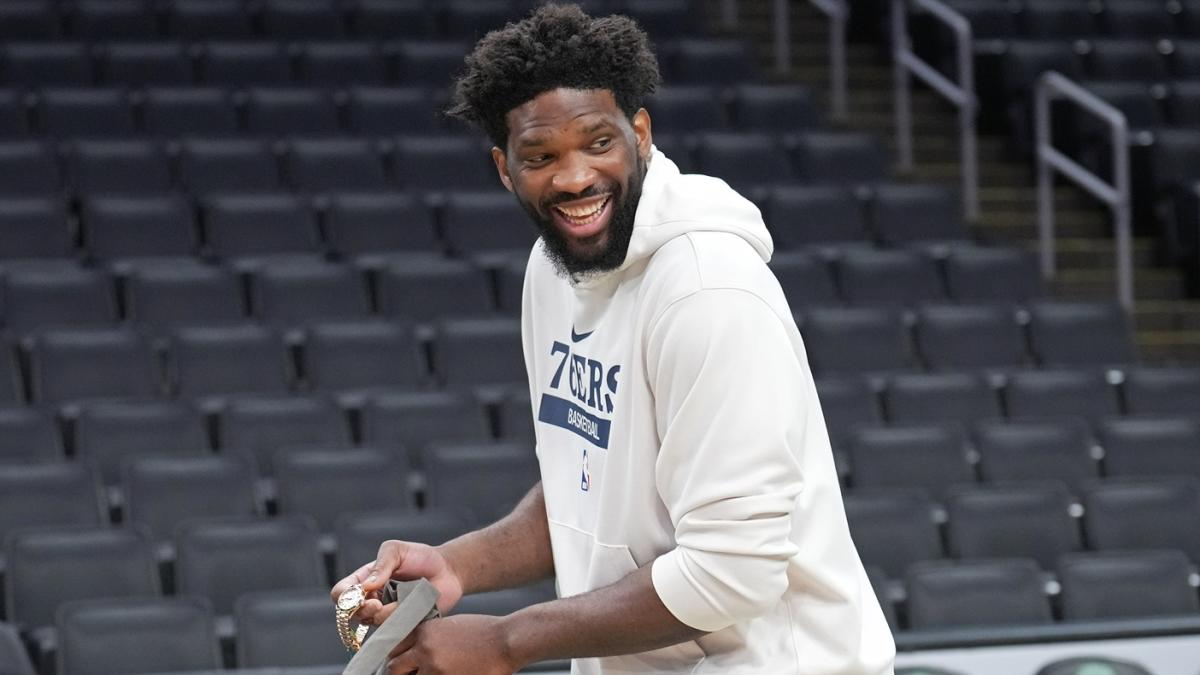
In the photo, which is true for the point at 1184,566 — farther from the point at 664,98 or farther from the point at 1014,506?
the point at 664,98

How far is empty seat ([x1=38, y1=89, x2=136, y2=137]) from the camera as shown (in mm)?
6512

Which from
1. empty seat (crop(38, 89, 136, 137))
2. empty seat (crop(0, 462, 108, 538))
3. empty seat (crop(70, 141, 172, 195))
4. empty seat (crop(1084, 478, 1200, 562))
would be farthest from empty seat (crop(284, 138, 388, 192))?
empty seat (crop(1084, 478, 1200, 562))

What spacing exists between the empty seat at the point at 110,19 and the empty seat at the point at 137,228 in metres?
1.66

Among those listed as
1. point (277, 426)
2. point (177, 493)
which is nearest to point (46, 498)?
point (177, 493)

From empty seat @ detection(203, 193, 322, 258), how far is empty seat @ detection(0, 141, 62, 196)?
24.0 inches

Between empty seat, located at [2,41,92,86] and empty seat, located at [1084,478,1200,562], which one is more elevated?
empty seat, located at [2,41,92,86]

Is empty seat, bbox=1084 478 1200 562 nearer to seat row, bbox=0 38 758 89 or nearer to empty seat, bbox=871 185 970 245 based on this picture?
empty seat, bbox=871 185 970 245

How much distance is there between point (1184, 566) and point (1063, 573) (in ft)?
1.16

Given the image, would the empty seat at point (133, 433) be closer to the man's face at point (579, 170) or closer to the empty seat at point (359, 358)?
the empty seat at point (359, 358)

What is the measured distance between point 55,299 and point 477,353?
143 centimetres

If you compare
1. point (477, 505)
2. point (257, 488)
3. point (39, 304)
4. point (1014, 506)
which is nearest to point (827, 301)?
point (1014, 506)

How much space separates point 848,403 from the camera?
530 centimetres

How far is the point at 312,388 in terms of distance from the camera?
17.6ft

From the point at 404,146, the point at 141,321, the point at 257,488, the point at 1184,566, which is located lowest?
the point at 1184,566
